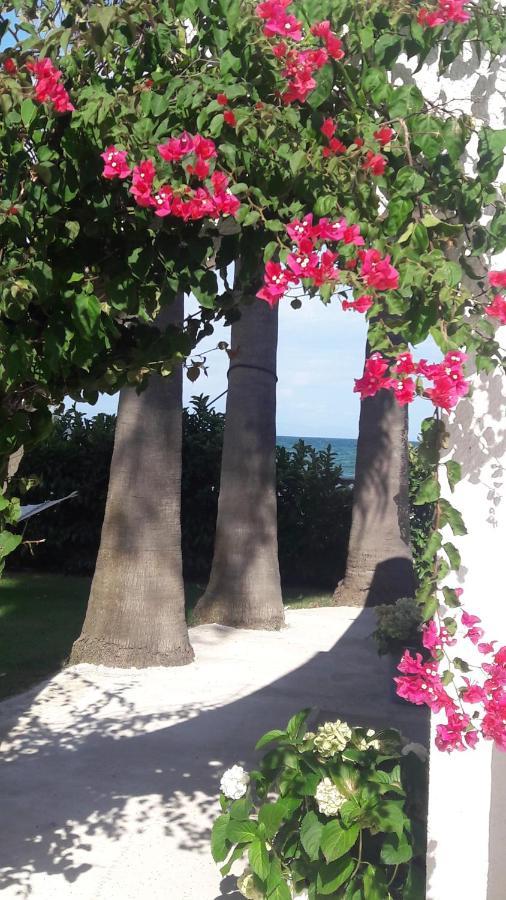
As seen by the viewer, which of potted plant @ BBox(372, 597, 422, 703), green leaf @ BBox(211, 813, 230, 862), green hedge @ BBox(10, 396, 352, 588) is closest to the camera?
green leaf @ BBox(211, 813, 230, 862)

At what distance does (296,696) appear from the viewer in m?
7.82

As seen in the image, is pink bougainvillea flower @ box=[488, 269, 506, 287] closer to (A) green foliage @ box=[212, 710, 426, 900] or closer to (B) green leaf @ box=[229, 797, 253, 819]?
(A) green foliage @ box=[212, 710, 426, 900]

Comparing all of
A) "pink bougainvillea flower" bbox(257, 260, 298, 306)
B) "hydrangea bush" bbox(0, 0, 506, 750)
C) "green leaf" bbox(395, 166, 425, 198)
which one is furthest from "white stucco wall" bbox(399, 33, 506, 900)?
"pink bougainvillea flower" bbox(257, 260, 298, 306)

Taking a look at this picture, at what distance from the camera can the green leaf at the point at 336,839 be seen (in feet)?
11.7

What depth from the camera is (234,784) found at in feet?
13.6

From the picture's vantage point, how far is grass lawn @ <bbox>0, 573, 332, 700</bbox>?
8703 mm

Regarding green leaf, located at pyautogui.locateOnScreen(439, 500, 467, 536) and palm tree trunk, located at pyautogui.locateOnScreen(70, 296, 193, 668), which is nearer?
green leaf, located at pyautogui.locateOnScreen(439, 500, 467, 536)

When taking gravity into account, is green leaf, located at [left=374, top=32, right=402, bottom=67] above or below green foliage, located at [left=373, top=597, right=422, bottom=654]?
above

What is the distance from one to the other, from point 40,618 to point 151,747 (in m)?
4.90

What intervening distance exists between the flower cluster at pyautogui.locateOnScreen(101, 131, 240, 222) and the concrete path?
10.7 ft

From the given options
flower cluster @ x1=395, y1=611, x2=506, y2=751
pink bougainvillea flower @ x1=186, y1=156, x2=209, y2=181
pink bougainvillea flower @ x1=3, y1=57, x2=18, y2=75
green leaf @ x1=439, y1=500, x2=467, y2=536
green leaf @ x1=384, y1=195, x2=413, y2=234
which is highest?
pink bougainvillea flower @ x1=3, y1=57, x2=18, y2=75

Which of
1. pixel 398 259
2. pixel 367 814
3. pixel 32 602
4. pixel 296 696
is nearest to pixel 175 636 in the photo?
pixel 296 696

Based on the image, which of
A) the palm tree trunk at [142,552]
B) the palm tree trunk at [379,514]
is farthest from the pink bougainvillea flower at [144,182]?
the palm tree trunk at [379,514]

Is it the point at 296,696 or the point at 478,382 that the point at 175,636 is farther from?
the point at 478,382
